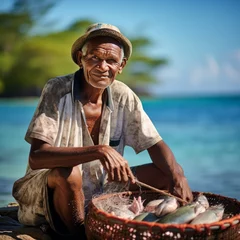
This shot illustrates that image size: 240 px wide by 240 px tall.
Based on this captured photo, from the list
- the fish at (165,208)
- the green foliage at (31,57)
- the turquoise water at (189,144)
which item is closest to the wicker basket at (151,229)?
the fish at (165,208)

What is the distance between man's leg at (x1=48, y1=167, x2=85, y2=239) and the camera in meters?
2.71

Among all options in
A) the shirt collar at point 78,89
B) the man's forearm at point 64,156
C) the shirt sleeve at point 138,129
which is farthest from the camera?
the shirt sleeve at point 138,129

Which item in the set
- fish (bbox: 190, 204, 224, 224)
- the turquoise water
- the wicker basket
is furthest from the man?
the turquoise water

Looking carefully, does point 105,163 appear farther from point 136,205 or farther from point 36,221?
point 36,221

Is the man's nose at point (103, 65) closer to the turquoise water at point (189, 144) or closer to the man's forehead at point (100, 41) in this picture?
the man's forehead at point (100, 41)

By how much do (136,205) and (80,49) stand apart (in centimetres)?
98

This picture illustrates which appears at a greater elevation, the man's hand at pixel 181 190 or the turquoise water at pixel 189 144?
the man's hand at pixel 181 190

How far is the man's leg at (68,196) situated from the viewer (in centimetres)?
271

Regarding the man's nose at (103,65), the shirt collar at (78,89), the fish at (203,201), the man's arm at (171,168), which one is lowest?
the fish at (203,201)

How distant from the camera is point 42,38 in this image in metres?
25.6

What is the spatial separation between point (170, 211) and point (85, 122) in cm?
80

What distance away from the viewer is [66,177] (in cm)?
270

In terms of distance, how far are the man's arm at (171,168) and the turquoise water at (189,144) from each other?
2.59 meters

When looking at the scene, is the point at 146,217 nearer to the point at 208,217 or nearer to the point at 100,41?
the point at 208,217
